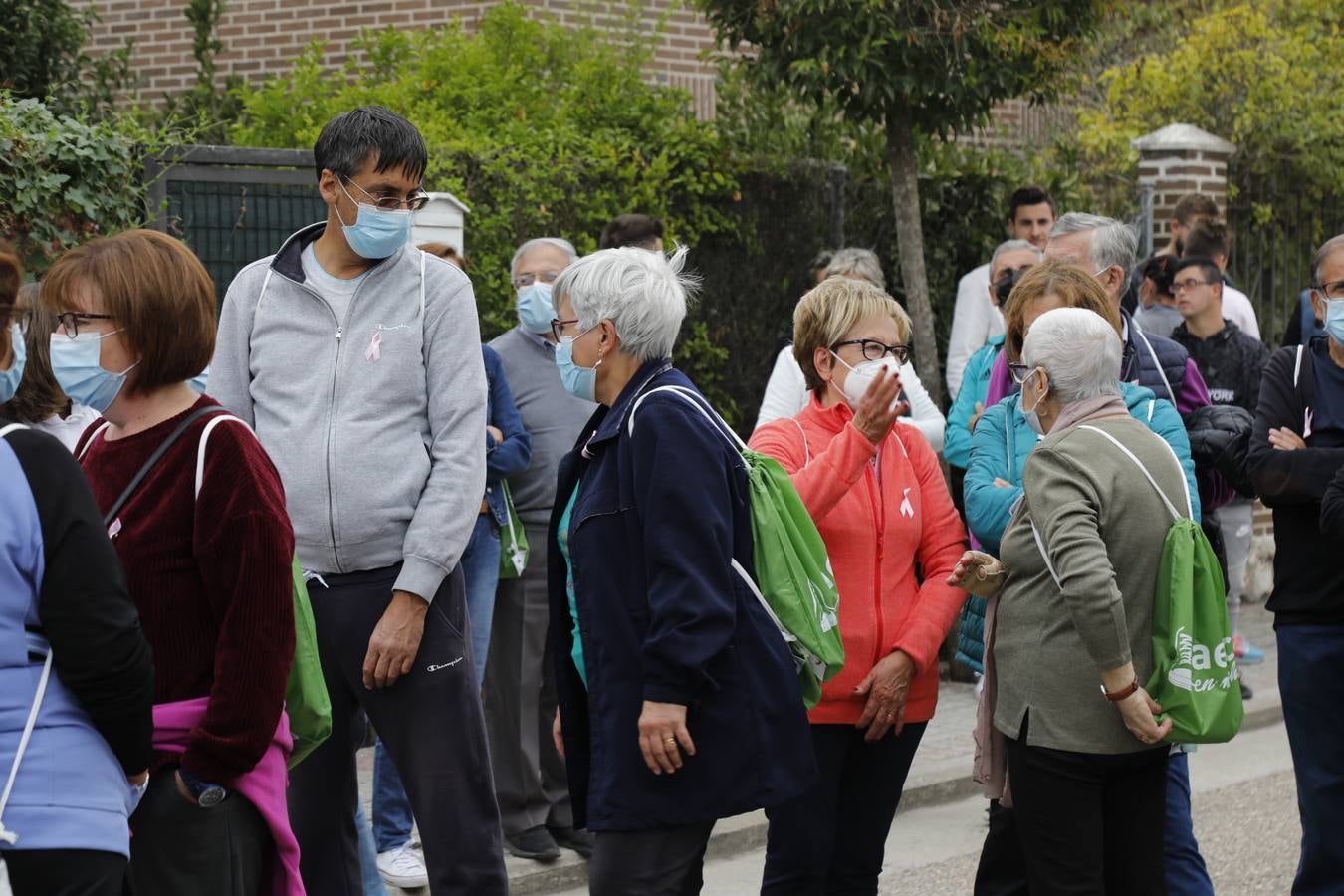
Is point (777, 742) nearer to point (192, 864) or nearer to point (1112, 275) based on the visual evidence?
point (192, 864)

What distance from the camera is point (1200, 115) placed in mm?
13555

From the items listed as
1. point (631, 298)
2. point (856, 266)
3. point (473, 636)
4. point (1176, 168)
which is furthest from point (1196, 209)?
point (631, 298)

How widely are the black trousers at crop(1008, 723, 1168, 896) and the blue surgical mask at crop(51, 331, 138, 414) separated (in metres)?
2.29

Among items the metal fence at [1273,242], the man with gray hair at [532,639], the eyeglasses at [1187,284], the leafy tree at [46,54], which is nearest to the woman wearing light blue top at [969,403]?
the man with gray hair at [532,639]

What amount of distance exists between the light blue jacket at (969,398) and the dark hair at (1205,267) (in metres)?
3.46

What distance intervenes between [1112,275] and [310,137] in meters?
4.89

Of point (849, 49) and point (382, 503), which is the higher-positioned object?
point (849, 49)

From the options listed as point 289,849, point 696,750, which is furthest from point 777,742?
point 289,849

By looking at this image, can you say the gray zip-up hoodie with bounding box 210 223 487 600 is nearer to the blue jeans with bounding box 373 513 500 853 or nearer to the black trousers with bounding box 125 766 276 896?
the black trousers with bounding box 125 766 276 896

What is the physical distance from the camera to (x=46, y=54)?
36.9 feet

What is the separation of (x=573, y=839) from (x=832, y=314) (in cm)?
259

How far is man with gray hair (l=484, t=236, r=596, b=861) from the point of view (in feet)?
20.7

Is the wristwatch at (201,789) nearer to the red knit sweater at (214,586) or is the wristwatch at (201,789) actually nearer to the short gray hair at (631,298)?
the red knit sweater at (214,586)

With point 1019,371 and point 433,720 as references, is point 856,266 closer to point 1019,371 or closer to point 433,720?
point 1019,371
